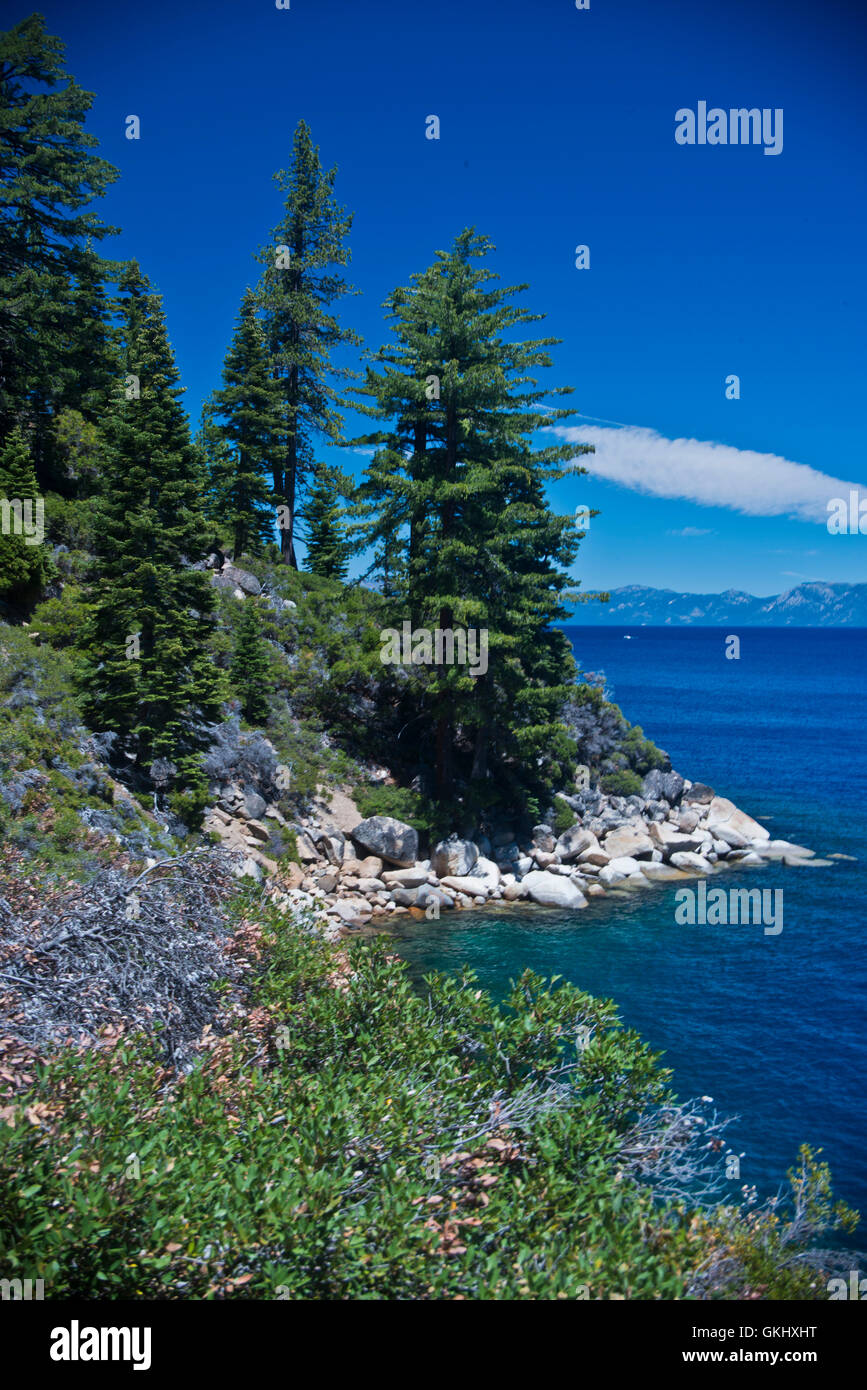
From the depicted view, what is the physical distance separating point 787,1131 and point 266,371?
104ft

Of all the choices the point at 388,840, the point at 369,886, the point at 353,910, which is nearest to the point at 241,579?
the point at 388,840

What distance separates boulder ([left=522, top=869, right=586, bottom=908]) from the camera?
26219mm

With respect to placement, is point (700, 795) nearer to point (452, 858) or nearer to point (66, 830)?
point (452, 858)

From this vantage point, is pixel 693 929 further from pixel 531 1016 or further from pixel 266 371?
pixel 266 371

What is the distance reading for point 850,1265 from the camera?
1102 cm

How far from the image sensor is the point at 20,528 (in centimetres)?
2270

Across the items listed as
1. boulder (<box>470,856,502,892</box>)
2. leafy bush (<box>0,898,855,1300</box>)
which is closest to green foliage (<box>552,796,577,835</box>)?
boulder (<box>470,856,502,892</box>)

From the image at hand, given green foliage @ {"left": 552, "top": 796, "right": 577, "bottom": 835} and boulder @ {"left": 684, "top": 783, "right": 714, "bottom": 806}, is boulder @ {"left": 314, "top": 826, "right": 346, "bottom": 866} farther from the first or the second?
boulder @ {"left": 684, "top": 783, "right": 714, "bottom": 806}

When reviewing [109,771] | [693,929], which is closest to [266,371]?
[109,771]

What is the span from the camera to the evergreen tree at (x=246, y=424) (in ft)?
108

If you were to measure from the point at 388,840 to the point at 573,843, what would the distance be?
7.68 m

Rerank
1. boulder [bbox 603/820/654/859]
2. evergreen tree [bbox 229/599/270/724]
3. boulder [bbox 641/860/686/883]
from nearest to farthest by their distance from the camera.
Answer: evergreen tree [bbox 229/599/270/724] → boulder [bbox 641/860/686/883] → boulder [bbox 603/820/654/859]

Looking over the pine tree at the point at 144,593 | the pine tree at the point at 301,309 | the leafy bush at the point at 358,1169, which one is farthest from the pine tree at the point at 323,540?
the leafy bush at the point at 358,1169

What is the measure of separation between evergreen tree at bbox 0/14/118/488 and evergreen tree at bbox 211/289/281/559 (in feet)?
19.9
